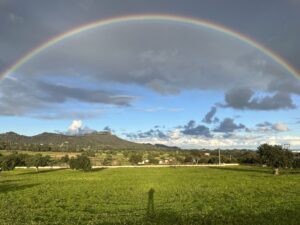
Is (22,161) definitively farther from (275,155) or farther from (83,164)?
(275,155)

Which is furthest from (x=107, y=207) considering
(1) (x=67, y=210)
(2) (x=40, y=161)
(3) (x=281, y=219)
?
(2) (x=40, y=161)

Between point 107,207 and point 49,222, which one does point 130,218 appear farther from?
point 107,207

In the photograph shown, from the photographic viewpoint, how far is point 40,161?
162m

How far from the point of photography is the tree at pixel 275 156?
4417 inches

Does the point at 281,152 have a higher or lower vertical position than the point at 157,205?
higher

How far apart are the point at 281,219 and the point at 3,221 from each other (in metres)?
19.0

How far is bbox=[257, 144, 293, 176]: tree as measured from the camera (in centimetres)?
11219

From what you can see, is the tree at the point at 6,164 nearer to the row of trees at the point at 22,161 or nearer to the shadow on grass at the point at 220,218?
the row of trees at the point at 22,161

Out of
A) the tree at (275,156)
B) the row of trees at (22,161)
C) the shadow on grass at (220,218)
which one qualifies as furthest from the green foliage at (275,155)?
the shadow on grass at (220,218)

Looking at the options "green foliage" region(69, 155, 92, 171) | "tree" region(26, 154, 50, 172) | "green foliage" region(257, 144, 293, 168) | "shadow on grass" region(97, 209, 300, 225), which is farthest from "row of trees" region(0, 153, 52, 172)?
"shadow on grass" region(97, 209, 300, 225)

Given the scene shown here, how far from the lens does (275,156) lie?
4451 inches

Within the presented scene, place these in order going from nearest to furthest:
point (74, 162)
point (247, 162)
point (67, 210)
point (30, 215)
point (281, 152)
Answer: point (30, 215)
point (67, 210)
point (281, 152)
point (74, 162)
point (247, 162)

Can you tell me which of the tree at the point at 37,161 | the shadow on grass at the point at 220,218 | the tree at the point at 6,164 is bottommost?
the shadow on grass at the point at 220,218

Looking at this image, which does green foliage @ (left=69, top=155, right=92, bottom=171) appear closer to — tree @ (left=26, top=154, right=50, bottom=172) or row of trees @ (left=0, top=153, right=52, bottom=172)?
row of trees @ (left=0, top=153, right=52, bottom=172)
